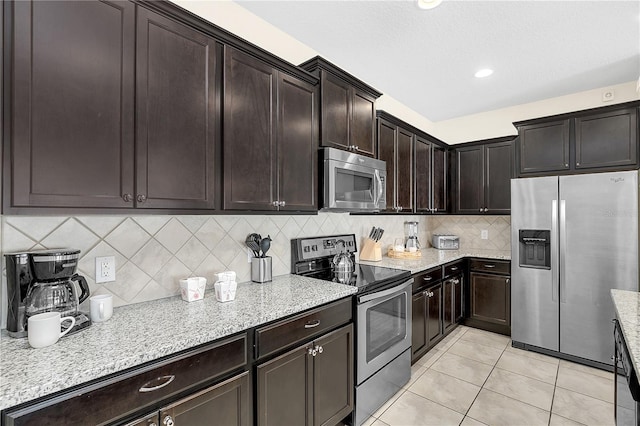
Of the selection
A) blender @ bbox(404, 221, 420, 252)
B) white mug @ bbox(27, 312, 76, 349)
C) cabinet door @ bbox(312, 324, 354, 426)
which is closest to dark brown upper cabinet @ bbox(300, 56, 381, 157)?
cabinet door @ bbox(312, 324, 354, 426)

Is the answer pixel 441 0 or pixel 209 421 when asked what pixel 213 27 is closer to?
pixel 441 0

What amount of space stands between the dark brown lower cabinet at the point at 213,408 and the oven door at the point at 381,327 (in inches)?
33.7

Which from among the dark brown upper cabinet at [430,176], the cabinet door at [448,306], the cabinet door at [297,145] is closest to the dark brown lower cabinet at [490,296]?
the cabinet door at [448,306]

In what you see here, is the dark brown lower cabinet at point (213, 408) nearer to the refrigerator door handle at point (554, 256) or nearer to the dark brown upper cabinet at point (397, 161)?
the dark brown upper cabinet at point (397, 161)

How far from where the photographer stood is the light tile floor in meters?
2.08

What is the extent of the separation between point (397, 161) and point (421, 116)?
63.1 inches

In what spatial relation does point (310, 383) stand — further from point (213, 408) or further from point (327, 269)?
point (327, 269)

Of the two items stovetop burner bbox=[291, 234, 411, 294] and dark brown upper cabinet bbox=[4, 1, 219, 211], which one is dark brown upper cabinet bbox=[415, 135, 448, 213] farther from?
dark brown upper cabinet bbox=[4, 1, 219, 211]

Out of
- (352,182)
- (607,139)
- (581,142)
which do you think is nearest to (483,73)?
(581,142)

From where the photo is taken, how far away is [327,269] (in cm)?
262

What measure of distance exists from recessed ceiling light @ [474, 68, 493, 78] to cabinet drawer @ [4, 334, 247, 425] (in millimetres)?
3156

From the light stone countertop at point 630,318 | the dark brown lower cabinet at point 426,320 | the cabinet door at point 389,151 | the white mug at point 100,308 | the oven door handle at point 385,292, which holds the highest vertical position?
the cabinet door at point 389,151

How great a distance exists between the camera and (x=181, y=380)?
1128 mm

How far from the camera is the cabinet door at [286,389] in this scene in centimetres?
141
